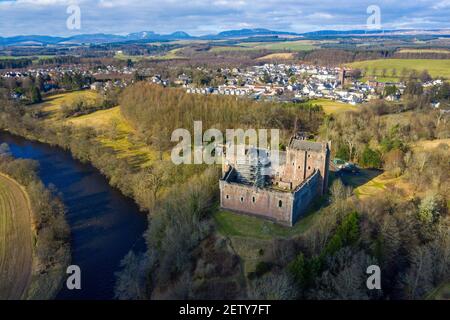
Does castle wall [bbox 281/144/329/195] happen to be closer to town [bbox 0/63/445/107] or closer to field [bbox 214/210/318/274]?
field [bbox 214/210/318/274]

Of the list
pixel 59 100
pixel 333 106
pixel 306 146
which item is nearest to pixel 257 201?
pixel 306 146

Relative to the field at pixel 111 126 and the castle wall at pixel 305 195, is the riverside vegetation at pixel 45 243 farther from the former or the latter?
the castle wall at pixel 305 195

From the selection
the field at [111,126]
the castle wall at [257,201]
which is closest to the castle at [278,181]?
the castle wall at [257,201]

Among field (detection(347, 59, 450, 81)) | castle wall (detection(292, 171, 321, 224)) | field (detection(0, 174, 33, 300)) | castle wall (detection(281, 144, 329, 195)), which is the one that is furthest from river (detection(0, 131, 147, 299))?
field (detection(347, 59, 450, 81))

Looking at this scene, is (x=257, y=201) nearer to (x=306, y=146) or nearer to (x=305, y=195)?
(x=305, y=195)

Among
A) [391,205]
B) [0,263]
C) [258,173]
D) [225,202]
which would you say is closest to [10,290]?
[0,263]
